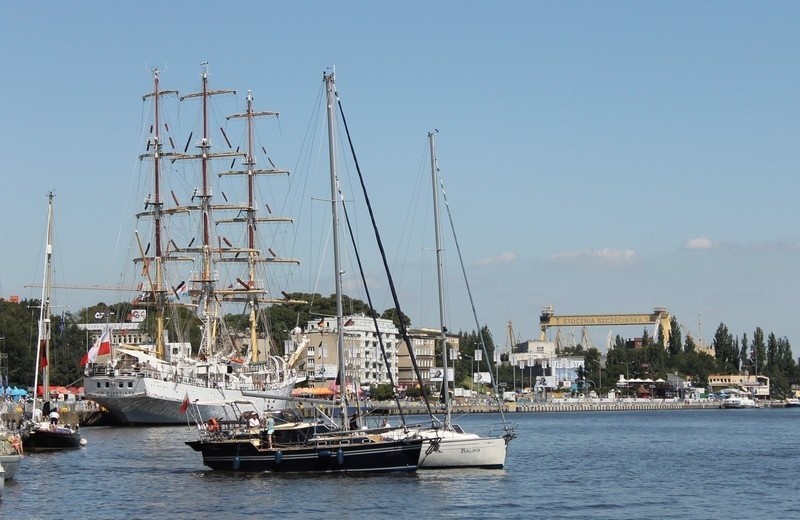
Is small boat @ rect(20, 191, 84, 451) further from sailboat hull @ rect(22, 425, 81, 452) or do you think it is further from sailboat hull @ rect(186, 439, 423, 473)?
sailboat hull @ rect(186, 439, 423, 473)

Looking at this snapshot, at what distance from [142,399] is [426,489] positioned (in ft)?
232

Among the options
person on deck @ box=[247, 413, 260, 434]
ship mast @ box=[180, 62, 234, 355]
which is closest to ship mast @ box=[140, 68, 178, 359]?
ship mast @ box=[180, 62, 234, 355]

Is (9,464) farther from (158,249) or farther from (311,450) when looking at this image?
(158,249)

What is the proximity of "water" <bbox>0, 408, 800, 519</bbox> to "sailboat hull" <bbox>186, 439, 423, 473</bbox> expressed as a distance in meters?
0.53

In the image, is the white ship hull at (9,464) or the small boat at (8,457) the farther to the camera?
the small boat at (8,457)

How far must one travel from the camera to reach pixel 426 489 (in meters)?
53.4

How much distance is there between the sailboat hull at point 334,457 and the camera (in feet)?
188

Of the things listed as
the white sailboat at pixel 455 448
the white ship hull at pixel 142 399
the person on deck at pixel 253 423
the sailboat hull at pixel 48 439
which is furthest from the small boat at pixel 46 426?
the white ship hull at pixel 142 399

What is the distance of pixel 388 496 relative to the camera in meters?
51.5

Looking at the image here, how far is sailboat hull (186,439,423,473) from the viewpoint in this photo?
188 ft

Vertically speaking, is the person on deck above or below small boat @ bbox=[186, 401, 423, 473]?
above

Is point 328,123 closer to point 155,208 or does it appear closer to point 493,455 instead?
point 493,455

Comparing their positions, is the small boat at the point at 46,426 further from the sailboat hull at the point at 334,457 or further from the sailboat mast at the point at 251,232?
the sailboat mast at the point at 251,232

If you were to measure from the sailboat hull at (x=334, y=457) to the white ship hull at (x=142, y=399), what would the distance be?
61.4m
